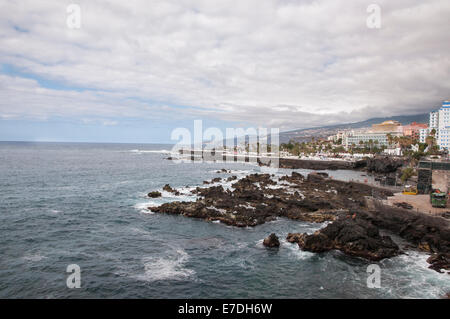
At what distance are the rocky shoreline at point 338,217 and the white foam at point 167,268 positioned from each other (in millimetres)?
8027

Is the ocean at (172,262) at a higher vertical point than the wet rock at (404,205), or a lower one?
lower

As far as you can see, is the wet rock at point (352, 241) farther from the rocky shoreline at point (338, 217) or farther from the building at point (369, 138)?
the building at point (369, 138)

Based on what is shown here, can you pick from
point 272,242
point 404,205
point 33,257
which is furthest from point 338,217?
point 33,257

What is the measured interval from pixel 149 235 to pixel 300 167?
8663 centimetres

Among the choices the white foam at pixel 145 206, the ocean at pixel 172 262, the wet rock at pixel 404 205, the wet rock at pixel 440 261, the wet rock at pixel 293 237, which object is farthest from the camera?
the white foam at pixel 145 206

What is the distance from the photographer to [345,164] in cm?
10362

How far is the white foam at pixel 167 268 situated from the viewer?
19484mm

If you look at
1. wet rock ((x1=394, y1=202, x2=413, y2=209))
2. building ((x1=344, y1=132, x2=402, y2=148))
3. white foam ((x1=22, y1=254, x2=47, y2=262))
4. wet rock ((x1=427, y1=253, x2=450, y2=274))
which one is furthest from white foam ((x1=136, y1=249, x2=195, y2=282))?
building ((x1=344, y1=132, x2=402, y2=148))

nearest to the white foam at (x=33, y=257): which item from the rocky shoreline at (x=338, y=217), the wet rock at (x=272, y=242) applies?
the rocky shoreline at (x=338, y=217)

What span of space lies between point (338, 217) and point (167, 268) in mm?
22544

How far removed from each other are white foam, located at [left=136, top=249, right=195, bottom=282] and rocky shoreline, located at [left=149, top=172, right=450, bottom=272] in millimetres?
8027

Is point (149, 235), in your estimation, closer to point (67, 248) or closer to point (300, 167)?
point (67, 248)

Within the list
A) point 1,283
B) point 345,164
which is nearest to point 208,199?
point 1,283

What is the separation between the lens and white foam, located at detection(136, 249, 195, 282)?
1948cm
